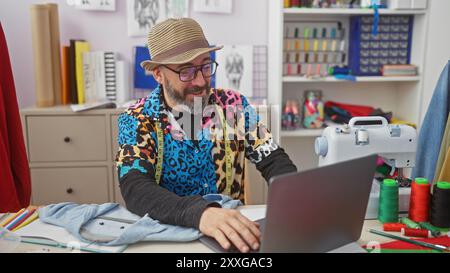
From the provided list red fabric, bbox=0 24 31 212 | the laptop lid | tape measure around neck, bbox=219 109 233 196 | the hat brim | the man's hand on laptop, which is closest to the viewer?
the laptop lid

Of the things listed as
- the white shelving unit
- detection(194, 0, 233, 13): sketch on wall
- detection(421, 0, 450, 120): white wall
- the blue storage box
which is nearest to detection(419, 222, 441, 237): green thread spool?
the white shelving unit

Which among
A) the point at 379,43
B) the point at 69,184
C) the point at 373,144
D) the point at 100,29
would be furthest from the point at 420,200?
the point at 100,29

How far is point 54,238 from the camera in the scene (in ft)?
3.76

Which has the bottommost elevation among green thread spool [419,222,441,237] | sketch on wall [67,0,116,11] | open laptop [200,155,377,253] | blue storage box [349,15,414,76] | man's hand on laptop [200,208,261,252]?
green thread spool [419,222,441,237]

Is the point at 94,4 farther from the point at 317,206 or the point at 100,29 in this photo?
the point at 317,206

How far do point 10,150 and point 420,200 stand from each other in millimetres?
1870

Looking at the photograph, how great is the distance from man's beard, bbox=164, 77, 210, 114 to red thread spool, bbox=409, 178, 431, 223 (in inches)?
30.2

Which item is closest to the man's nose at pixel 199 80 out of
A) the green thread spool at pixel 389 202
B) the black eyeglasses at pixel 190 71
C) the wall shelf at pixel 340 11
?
the black eyeglasses at pixel 190 71

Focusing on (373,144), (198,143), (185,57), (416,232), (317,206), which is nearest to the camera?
(317,206)

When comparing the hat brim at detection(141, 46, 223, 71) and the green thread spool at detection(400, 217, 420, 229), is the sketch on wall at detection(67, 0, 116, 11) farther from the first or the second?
the green thread spool at detection(400, 217, 420, 229)

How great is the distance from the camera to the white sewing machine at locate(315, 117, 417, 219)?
1.34 meters

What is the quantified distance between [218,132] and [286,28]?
4.59 feet

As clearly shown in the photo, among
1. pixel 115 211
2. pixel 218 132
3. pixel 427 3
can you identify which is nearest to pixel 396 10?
pixel 427 3

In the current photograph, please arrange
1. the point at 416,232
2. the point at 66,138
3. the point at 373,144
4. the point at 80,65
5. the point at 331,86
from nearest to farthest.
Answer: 1. the point at 416,232
2. the point at 373,144
3. the point at 66,138
4. the point at 80,65
5. the point at 331,86
